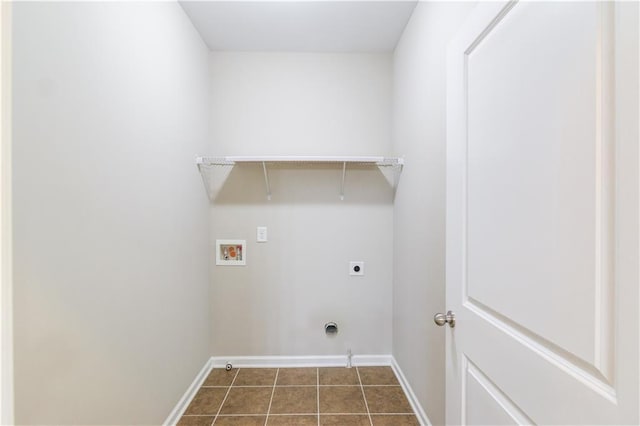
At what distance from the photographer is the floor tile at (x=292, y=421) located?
1685 mm

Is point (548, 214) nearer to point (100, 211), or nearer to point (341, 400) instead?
point (100, 211)

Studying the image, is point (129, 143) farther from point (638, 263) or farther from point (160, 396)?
point (638, 263)

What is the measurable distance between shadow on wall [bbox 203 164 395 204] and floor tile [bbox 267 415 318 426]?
57.2 inches

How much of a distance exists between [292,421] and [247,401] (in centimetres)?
37

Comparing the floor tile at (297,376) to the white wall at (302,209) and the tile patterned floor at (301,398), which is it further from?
the white wall at (302,209)

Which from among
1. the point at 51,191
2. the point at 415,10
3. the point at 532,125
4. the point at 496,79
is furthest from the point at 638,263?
the point at 415,10

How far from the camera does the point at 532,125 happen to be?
2.12 feet

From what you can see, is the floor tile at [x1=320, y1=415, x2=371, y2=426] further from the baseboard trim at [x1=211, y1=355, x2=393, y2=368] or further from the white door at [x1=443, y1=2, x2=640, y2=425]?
the white door at [x1=443, y1=2, x2=640, y2=425]

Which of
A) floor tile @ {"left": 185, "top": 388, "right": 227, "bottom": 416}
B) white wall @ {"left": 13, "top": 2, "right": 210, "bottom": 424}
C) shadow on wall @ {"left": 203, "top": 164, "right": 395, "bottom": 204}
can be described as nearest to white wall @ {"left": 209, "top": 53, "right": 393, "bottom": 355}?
shadow on wall @ {"left": 203, "top": 164, "right": 395, "bottom": 204}

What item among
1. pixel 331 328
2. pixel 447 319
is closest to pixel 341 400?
pixel 331 328

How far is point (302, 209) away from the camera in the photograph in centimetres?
233

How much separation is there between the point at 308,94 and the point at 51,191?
71.7 inches

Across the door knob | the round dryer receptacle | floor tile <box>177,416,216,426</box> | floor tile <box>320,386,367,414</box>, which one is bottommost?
floor tile <box>177,416,216,426</box>

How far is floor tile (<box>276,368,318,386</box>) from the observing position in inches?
82.3
